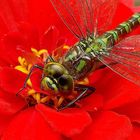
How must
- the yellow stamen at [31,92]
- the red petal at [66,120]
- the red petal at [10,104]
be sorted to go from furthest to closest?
1. the yellow stamen at [31,92]
2. the red petal at [10,104]
3. the red petal at [66,120]

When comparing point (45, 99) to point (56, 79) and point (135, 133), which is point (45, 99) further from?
point (135, 133)

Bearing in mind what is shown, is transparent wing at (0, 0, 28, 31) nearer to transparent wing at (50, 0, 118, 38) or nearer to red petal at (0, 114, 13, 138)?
transparent wing at (50, 0, 118, 38)

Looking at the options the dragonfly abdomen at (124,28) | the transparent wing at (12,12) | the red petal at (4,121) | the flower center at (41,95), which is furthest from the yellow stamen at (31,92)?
the dragonfly abdomen at (124,28)

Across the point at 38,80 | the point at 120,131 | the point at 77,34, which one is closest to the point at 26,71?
the point at 38,80

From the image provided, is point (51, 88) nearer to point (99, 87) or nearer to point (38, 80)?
point (38, 80)

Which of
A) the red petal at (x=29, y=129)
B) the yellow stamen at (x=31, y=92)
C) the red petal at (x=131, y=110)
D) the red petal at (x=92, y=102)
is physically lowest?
the red petal at (x=131, y=110)

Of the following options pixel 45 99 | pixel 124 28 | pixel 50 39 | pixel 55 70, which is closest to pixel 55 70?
pixel 55 70

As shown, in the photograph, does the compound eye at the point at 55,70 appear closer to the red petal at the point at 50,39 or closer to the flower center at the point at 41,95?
the flower center at the point at 41,95

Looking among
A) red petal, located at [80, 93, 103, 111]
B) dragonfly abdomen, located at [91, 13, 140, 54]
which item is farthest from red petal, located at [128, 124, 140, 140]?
dragonfly abdomen, located at [91, 13, 140, 54]
